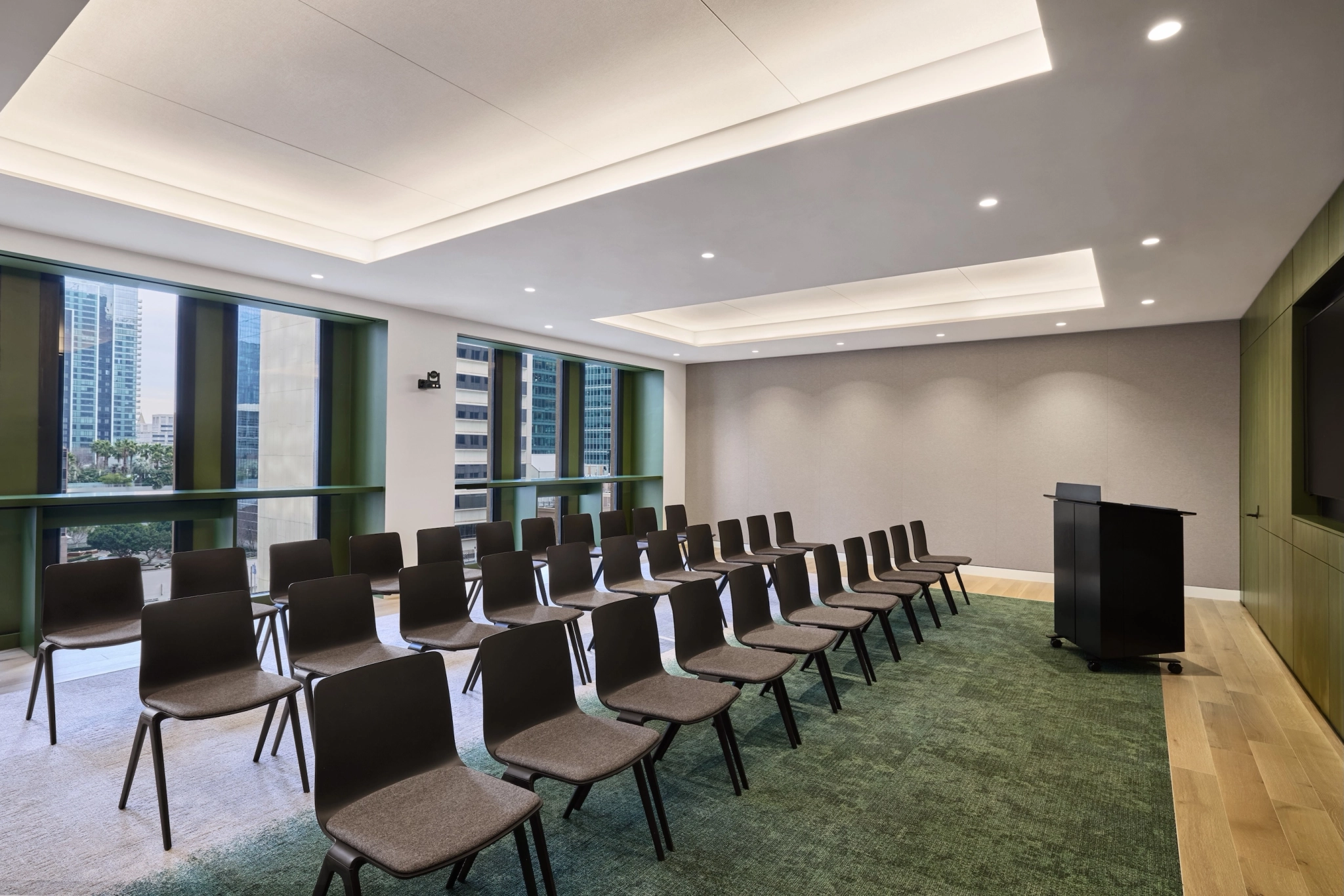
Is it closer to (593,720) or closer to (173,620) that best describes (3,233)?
(173,620)

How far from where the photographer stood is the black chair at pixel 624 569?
5047 mm

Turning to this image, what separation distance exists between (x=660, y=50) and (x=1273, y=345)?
535cm

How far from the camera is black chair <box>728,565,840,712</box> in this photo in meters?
3.77

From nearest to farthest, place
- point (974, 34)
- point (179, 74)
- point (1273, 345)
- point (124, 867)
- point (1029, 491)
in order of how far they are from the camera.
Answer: point (124, 867), point (974, 34), point (179, 74), point (1273, 345), point (1029, 491)

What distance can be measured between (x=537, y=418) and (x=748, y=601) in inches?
241

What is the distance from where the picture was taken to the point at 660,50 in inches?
125

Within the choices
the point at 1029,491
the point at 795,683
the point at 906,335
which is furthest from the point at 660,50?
the point at 1029,491

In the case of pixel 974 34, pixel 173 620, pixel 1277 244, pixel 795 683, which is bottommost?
pixel 795 683

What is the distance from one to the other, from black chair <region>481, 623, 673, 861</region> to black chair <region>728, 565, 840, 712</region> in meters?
1.22

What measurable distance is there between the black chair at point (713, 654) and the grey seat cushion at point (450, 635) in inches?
39.3

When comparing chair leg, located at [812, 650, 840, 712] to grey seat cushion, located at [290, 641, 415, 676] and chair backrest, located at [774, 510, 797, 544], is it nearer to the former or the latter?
grey seat cushion, located at [290, 641, 415, 676]

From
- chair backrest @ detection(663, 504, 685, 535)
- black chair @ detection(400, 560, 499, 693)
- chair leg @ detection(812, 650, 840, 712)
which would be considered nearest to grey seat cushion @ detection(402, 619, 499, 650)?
black chair @ detection(400, 560, 499, 693)

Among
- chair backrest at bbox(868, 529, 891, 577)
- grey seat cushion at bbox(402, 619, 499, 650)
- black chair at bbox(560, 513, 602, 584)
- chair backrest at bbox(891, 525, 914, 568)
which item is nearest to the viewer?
grey seat cushion at bbox(402, 619, 499, 650)

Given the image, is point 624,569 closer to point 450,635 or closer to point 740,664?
point 450,635
